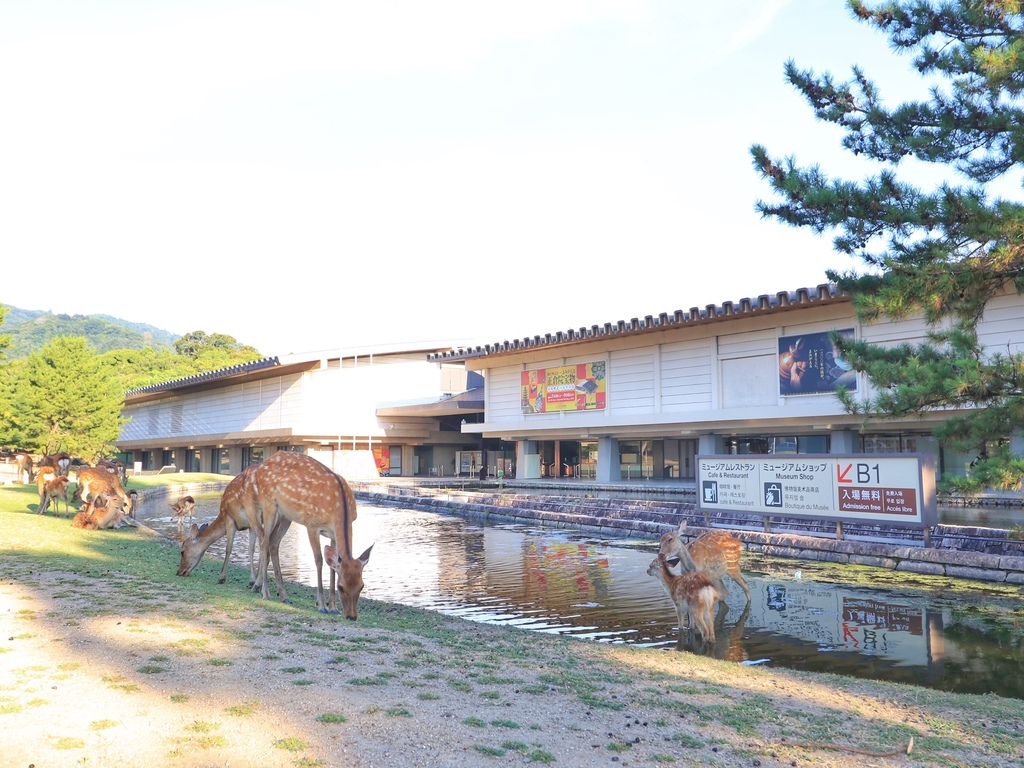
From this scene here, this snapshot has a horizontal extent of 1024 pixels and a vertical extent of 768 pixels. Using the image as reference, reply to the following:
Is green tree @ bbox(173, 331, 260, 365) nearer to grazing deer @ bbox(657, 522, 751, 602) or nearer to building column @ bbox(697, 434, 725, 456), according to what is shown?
building column @ bbox(697, 434, 725, 456)

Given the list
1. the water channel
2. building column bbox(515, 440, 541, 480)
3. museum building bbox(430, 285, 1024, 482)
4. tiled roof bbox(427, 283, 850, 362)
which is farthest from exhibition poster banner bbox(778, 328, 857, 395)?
building column bbox(515, 440, 541, 480)

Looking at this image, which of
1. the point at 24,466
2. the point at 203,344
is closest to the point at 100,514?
the point at 24,466

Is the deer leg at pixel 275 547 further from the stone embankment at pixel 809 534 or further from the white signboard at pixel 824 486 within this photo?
the white signboard at pixel 824 486

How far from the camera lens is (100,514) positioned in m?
17.7

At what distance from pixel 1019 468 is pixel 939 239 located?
10.8ft

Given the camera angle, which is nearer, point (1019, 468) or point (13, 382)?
point (1019, 468)

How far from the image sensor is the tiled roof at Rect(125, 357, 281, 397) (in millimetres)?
55250

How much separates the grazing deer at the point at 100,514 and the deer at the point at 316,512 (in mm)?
9336

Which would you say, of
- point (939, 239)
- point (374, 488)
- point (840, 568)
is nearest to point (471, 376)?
point (374, 488)

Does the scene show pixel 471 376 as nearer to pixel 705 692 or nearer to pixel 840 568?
pixel 840 568

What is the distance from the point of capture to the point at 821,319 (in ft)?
102

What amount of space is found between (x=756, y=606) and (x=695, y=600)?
2.71 meters

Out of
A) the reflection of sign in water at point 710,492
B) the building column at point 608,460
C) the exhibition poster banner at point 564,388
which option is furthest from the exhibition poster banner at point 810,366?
the reflection of sign in water at point 710,492

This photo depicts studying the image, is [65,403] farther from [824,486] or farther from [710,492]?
[824,486]
